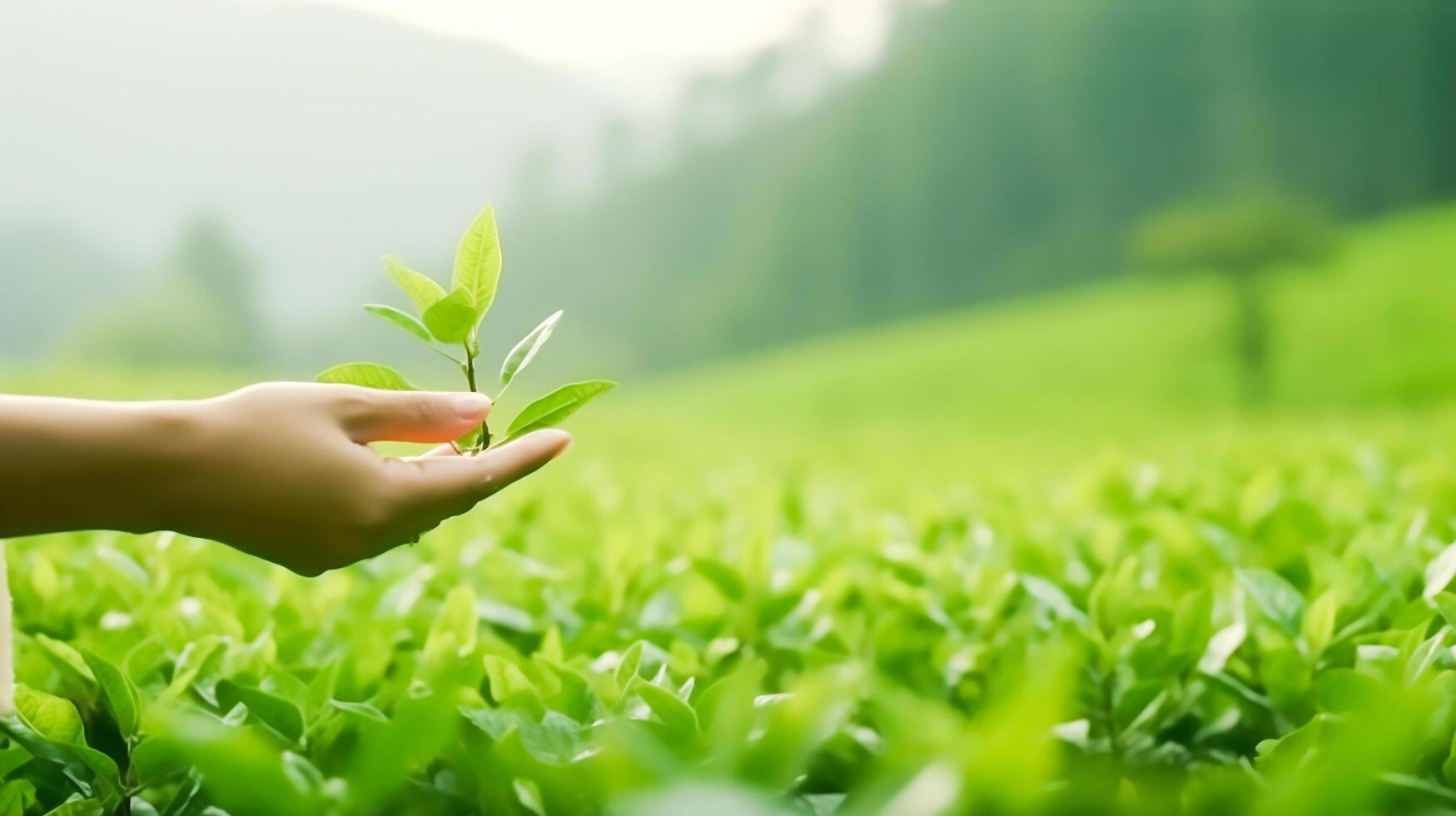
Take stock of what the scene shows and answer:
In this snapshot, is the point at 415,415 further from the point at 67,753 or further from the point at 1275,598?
the point at 1275,598

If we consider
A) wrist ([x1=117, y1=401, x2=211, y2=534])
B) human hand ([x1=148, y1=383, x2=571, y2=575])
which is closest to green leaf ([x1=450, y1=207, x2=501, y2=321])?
human hand ([x1=148, y1=383, x2=571, y2=575])

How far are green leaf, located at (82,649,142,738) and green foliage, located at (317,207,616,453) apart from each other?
311 mm

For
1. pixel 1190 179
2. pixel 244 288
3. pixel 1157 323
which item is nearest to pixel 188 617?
pixel 1157 323

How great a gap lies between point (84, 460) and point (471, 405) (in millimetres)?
293

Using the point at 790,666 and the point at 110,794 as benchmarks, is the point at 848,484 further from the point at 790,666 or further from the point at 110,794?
the point at 110,794

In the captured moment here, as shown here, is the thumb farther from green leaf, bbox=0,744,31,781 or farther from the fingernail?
green leaf, bbox=0,744,31,781

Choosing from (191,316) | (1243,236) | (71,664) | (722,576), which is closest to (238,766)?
(71,664)

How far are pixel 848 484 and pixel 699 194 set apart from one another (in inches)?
1216

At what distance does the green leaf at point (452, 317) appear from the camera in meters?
0.93

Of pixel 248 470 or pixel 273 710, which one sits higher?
pixel 248 470

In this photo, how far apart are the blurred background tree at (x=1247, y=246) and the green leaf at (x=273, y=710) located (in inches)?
701

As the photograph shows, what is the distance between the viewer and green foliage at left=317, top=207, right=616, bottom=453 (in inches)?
38.0

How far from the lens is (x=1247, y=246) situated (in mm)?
17094

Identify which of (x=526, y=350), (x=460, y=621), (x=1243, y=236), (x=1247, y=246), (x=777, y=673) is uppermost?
(x=1243, y=236)
